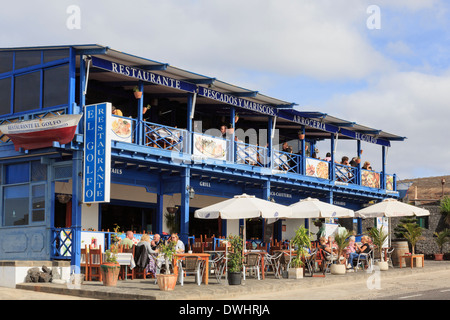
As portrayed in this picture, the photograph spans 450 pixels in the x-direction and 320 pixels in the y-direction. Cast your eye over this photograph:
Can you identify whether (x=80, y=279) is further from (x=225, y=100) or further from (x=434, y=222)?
(x=434, y=222)

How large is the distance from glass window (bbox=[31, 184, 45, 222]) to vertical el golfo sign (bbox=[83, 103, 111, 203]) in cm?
179

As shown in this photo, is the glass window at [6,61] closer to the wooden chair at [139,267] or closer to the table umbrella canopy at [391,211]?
the wooden chair at [139,267]

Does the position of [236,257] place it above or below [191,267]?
above

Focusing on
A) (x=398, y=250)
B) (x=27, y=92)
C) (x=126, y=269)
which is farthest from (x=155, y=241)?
(x=398, y=250)

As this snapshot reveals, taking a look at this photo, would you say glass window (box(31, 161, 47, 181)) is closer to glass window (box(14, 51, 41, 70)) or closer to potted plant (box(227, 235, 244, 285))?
glass window (box(14, 51, 41, 70))

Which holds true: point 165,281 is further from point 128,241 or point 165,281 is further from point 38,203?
point 38,203

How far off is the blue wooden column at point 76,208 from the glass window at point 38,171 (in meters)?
1.42

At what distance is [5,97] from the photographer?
20.4 m

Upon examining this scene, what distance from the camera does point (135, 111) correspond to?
23062 mm

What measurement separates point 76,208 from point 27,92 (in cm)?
419

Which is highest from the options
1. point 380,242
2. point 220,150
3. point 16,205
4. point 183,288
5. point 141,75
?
point 141,75
